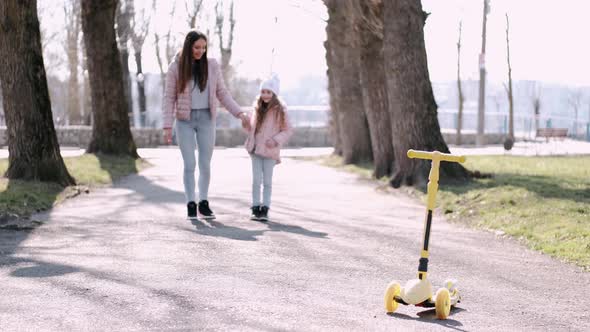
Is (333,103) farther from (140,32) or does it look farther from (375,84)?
(140,32)

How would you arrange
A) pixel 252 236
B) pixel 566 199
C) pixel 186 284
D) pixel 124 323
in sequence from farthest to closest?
pixel 566 199 → pixel 252 236 → pixel 186 284 → pixel 124 323

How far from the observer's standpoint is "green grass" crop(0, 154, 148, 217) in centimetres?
1121

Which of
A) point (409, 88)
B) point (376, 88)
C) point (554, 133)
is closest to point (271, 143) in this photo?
point (409, 88)

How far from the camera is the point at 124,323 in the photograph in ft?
17.7

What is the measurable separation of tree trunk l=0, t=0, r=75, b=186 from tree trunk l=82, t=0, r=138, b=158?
8388mm

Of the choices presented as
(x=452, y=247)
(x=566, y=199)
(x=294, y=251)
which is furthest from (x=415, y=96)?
(x=294, y=251)

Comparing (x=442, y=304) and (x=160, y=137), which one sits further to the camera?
(x=160, y=137)

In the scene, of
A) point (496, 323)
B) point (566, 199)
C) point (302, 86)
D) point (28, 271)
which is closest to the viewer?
point (496, 323)

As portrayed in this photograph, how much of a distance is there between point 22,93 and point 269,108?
14.6 feet

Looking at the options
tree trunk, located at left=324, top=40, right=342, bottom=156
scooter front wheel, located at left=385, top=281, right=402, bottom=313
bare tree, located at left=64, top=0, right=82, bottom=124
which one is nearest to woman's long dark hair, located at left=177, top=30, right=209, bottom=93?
scooter front wheel, located at left=385, top=281, right=402, bottom=313

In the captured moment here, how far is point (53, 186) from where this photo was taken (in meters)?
13.4

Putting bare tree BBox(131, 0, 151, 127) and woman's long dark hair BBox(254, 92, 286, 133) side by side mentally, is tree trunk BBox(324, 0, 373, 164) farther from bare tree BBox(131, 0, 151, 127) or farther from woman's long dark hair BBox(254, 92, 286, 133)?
bare tree BBox(131, 0, 151, 127)

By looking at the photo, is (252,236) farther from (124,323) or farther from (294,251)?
(124,323)

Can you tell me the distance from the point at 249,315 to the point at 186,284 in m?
1.01
